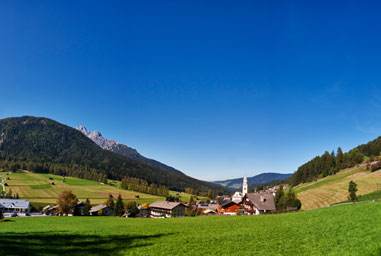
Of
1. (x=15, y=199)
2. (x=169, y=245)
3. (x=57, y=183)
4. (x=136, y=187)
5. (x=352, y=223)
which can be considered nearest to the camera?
(x=169, y=245)

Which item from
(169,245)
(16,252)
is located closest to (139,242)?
(169,245)

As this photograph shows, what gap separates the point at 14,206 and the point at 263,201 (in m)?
119

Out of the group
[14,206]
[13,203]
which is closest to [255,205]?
[14,206]

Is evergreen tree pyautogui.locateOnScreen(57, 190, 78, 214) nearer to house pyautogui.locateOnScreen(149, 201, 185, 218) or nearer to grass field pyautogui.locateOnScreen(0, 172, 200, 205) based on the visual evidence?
house pyautogui.locateOnScreen(149, 201, 185, 218)

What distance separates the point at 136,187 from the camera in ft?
655

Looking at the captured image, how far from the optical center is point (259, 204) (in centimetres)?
7175

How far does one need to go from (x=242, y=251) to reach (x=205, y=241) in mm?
4823

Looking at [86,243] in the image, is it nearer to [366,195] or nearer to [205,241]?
[205,241]

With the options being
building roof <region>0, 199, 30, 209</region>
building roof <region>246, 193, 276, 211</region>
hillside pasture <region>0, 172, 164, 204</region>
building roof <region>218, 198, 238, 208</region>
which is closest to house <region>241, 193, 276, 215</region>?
building roof <region>246, 193, 276, 211</region>

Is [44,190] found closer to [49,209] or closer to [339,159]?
[49,209]

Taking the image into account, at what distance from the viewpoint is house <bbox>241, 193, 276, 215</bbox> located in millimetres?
70625

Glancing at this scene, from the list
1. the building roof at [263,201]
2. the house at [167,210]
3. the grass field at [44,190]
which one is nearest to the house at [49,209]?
the grass field at [44,190]

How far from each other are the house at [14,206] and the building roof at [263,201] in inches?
4376

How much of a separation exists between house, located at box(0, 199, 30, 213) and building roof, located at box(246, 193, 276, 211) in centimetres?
11115
